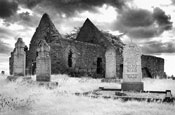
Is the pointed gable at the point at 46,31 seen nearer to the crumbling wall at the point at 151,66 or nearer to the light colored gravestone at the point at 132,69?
the light colored gravestone at the point at 132,69

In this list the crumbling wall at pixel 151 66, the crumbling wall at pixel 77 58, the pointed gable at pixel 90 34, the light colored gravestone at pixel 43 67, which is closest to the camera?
the light colored gravestone at pixel 43 67

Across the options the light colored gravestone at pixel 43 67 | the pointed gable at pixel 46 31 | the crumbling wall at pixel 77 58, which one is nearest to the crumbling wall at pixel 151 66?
the crumbling wall at pixel 77 58

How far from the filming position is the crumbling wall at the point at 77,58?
2173cm

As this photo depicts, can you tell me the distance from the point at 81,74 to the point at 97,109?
16.6 meters

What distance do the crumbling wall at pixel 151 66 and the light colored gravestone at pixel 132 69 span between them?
1805 cm

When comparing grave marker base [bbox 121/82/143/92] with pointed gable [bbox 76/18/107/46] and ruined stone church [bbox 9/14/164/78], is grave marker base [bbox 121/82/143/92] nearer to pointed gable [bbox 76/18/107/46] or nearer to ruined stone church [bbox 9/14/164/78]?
ruined stone church [bbox 9/14/164/78]

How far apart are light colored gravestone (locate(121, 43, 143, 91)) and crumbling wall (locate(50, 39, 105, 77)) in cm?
→ 1063

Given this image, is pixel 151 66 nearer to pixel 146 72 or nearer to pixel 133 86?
pixel 146 72

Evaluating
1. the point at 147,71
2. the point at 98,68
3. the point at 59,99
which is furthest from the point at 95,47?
the point at 59,99

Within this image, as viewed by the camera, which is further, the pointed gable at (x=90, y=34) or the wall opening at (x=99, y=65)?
the pointed gable at (x=90, y=34)

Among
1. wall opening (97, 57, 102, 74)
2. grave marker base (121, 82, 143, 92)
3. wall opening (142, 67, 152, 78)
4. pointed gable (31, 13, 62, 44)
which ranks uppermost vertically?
pointed gable (31, 13, 62, 44)

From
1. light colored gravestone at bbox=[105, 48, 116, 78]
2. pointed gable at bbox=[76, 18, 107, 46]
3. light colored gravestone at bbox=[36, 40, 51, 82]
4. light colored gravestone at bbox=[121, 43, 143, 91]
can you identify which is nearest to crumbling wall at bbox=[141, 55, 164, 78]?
pointed gable at bbox=[76, 18, 107, 46]

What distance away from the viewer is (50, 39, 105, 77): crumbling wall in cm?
2173

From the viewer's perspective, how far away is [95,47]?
1012 inches
